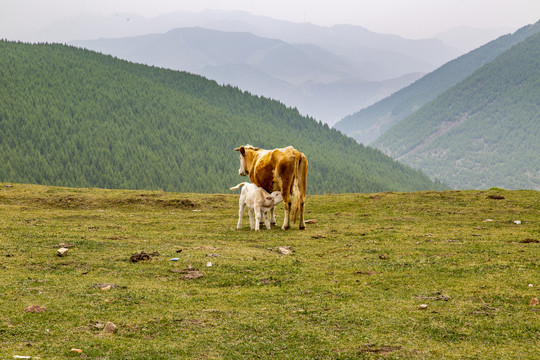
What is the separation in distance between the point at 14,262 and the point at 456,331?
45.4ft

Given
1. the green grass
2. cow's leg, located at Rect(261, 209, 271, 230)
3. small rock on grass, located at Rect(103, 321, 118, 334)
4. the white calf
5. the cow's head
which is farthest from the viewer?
the cow's head

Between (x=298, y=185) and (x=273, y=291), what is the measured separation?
38.7 ft

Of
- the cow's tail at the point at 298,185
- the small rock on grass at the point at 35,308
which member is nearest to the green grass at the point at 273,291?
the small rock on grass at the point at 35,308

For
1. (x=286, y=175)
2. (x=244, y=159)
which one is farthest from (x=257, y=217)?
(x=244, y=159)

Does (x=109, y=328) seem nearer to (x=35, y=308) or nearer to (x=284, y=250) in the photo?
(x=35, y=308)

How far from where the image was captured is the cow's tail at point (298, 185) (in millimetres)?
26141

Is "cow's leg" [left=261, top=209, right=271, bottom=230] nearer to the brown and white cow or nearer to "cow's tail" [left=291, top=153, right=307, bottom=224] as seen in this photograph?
the brown and white cow

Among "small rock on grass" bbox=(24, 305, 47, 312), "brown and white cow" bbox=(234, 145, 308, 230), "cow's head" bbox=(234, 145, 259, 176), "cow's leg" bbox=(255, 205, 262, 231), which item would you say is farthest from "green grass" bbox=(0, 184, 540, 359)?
"cow's head" bbox=(234, 145, 259, 176)

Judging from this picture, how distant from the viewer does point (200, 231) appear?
2659 centimetres

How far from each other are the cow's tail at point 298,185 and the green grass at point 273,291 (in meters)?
1.21

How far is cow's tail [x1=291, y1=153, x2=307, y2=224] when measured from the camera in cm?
2614

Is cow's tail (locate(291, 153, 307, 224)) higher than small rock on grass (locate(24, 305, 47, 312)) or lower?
higher

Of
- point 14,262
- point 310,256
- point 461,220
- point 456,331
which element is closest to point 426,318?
point 456,331

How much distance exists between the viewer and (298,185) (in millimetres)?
26594
